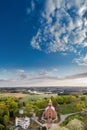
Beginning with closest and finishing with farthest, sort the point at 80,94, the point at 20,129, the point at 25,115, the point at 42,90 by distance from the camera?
the point at 20,129 → the point at 25,115 → the point at 80,94 → the point at 42,90

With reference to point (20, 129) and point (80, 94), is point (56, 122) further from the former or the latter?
point (80, 94)

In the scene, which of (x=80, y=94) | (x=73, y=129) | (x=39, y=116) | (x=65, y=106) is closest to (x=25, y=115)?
(x=39, y=116)

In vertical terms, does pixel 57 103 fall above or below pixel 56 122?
above

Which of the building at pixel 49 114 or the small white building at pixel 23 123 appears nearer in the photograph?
the small white building at pixel 23 123

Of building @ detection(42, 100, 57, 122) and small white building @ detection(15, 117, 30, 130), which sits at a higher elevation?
building @ detection(42, 100, 57, 122)

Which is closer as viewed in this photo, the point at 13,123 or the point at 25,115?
the point at 13,123

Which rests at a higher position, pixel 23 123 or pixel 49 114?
pixel 49 114

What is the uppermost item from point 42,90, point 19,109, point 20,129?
point 42,90

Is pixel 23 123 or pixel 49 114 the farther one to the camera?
pixel 49 114

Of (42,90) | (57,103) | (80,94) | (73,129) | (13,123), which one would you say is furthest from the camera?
(42,90)

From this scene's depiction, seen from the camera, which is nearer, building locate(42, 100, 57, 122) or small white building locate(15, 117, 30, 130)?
small white building locate(15, 117, 30, 130)
